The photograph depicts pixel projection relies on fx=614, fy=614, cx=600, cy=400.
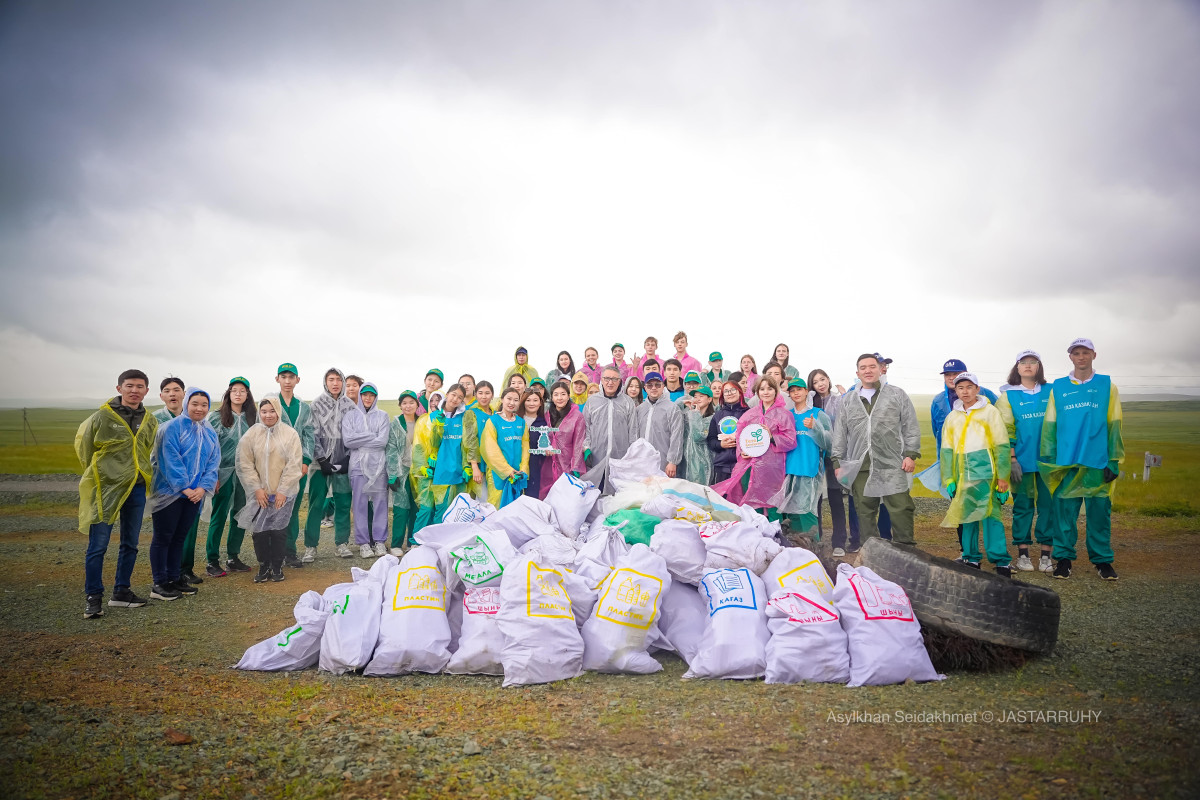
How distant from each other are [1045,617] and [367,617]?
400 cm

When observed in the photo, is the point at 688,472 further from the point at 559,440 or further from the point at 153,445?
the point at 153,445

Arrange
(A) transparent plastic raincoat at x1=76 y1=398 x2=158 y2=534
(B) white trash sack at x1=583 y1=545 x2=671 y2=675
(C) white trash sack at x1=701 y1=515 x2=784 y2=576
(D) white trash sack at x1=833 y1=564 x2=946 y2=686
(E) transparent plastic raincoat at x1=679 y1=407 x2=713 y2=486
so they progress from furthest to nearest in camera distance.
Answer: (E) transparent plastic raincoat at x1=679 y1=407 x2=713 y2=486, (A) transparent plastic raincoat at x1=76 y1=398 x2=158 y2=534, (C) white trash sack at x1=701 y1=515 x2=784 y2=576, (B) white trash sack at x1=583 y1=545 x2=671 y2=675, (D) white trash sack at x1=833 y1=564 x2=946 y2=686

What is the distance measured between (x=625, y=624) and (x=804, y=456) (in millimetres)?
3318

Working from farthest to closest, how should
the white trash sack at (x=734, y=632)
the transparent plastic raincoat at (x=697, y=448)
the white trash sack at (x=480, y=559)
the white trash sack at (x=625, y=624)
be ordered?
1. the transparent plastic raincoat at (x=697, y=448)
2. the white trash sack at (x=480, y=559)
3. the white trash sack at (x=625, y=624)
4. the white trash sack at (x=734, y=632)

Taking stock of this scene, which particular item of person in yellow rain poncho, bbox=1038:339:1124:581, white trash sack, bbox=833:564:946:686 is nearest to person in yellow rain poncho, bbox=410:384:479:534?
white trash sack, bbox=833:564:946:686

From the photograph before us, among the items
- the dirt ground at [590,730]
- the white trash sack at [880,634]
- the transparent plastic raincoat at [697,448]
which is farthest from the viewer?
the transparent plastic raincoat at [697,448]

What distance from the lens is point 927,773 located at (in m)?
2.37

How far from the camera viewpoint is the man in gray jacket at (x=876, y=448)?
5.96 meters

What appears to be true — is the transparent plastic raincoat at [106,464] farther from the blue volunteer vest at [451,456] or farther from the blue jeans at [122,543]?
the blue volunteer vest at [451,456]

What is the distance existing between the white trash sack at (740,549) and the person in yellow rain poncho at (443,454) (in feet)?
11.2

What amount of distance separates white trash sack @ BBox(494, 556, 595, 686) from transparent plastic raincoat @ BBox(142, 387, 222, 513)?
3.52 meters

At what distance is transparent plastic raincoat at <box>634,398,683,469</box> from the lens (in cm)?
662

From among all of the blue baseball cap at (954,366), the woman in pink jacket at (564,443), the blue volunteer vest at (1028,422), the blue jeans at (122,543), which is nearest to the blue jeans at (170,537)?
the blue jeans at (122,543)

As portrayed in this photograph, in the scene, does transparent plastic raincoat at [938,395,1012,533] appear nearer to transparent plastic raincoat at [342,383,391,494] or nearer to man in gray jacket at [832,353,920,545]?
man in gray jacket at [832,353,920,545]
